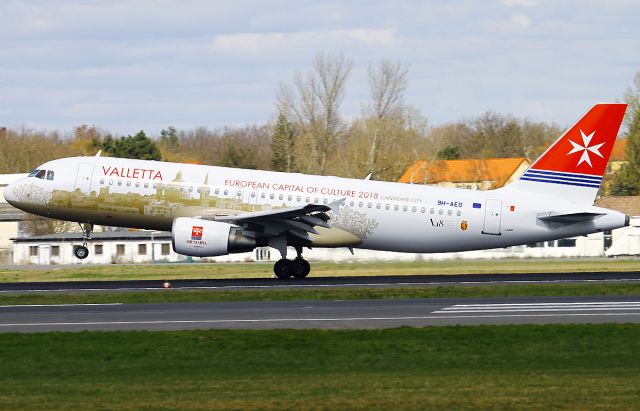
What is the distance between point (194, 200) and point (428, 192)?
894 cm

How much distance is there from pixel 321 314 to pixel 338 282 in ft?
35.6

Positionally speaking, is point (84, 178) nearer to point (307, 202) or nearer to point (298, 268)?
point (307, 202)

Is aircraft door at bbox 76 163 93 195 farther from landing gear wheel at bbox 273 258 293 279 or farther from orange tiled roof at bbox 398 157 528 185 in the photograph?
orange tiled roof at bbox 398 157 528 185

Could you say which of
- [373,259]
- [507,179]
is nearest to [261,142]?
[507,179]

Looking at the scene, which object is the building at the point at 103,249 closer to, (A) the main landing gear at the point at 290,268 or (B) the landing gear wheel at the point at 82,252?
(A) the main landing gear at the point at 290,268

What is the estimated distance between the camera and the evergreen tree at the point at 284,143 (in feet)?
308

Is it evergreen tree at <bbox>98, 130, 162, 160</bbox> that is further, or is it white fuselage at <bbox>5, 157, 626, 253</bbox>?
evergreen tree at <bbox>98, 130, 162, 160</bbox>

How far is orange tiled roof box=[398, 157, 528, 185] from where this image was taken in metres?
91.9

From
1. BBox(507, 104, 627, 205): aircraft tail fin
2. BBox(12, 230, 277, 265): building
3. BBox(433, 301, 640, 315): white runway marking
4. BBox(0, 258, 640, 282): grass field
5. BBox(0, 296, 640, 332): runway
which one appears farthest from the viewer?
BBox(12, 230, 277, 265): building

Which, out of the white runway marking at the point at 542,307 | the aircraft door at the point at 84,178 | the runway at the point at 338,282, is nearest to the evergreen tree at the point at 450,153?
the runway at the point at 338,282

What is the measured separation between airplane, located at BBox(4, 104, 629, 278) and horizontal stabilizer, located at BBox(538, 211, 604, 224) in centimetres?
4

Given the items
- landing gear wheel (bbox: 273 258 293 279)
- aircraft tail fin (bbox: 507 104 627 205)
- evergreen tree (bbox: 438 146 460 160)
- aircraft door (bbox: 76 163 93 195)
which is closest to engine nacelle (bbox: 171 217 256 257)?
landing gear wheel (bbox: 273 258 293 279)

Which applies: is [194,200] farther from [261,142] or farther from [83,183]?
[261,142]

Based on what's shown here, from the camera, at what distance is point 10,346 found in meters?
21.6
